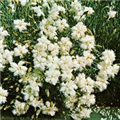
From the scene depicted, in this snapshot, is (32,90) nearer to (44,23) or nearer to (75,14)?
(44,23)

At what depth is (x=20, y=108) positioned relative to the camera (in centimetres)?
331

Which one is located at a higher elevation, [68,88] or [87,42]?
[87,42]

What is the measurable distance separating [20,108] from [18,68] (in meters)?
0.35

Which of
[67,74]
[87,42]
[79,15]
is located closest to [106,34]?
[79,15]

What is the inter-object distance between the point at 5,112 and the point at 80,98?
69 cm

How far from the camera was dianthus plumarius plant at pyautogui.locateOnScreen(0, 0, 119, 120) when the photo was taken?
127 inches

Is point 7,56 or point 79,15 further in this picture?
point 79,15

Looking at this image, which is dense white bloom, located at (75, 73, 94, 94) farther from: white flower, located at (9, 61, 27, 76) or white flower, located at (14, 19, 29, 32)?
white flower, located at (14, 19, 29, 32)

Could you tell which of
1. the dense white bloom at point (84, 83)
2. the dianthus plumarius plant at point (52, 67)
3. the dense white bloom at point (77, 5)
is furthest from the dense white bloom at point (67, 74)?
the dense white bloom at point (77, 5)

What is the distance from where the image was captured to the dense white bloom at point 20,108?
10.8ft

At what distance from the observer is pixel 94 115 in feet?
12.3

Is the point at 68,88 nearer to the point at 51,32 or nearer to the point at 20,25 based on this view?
the point at 51,32

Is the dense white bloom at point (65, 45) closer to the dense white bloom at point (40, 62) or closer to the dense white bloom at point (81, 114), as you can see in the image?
the dense white bloom at point (40, 62)

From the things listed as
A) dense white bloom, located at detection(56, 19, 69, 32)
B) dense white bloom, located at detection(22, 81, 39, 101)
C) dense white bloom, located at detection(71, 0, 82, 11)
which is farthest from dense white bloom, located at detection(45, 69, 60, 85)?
dense white bloom, located at detection(71, 0, 82, 11)
